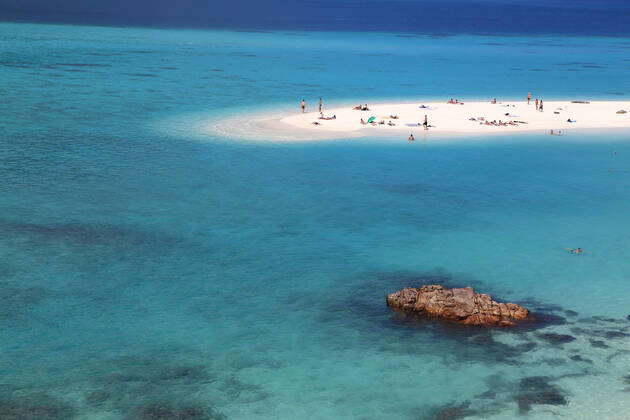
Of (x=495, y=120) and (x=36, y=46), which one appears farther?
(x=36, y=46)

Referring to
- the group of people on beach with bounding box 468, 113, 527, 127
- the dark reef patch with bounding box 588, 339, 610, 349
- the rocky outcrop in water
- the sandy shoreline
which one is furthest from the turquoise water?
the group of people on beach with bounding box 468, 113, 527, 127

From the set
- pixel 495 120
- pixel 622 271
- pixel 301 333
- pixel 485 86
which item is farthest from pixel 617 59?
pixel 301 333

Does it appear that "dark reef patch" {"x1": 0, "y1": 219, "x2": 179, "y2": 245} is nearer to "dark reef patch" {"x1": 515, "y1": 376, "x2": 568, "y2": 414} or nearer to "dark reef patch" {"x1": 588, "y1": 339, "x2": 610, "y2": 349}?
"dark reef patch" {"x1": 515, "y1": 376, "x2": 568, "y2": 414}

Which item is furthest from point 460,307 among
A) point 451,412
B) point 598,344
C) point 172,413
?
point 172,413

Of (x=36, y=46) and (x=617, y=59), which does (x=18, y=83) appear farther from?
(x=617, y=59)

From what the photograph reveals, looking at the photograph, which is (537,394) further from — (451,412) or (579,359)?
(451,412)

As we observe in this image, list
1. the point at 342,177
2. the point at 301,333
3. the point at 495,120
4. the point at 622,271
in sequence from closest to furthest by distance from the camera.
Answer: the point at 301,333
the point at 622,271
the point at 342,177
the point at 495,120

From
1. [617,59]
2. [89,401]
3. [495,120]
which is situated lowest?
[89,401]
